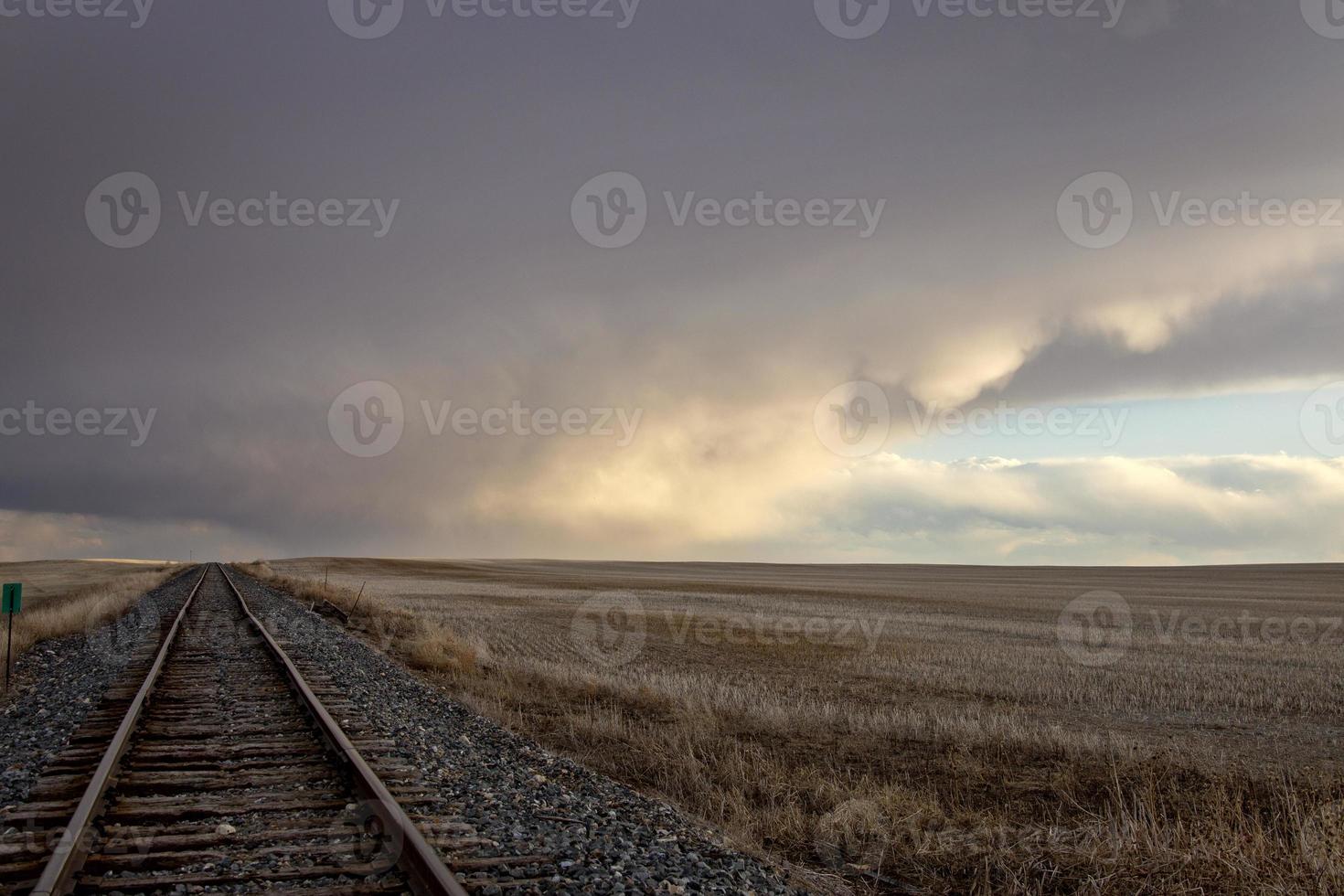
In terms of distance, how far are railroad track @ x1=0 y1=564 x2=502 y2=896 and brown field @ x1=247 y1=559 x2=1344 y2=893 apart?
3.07m

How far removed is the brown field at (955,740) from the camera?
24.4 ft

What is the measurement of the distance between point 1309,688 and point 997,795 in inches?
572

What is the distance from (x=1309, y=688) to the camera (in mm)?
19719

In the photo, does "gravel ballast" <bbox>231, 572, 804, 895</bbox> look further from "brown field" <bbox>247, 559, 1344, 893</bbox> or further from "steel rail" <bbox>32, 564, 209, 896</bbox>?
"steel rail" <bbox>32, 564, 209, 896</bbox>

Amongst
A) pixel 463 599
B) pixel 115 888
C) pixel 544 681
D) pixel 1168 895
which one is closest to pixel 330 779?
pixel 115 888

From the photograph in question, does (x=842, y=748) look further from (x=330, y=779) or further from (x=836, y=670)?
(x=836, y=670)

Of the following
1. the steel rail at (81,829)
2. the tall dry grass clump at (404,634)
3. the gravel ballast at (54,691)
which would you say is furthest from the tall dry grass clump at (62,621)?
the steel rail at (81,829)

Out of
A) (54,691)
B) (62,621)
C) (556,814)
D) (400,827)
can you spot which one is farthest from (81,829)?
(62,621)

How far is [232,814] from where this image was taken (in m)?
6.73

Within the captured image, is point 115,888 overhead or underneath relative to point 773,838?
overhead

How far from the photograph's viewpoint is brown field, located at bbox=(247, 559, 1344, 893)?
24.4 ft

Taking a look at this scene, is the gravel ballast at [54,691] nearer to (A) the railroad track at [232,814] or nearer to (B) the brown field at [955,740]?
(A) the railroad track at [232,814]

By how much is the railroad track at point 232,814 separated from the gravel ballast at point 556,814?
352 millimetres

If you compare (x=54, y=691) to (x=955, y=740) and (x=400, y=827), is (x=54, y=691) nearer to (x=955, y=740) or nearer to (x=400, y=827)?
(x=400, y=827)
